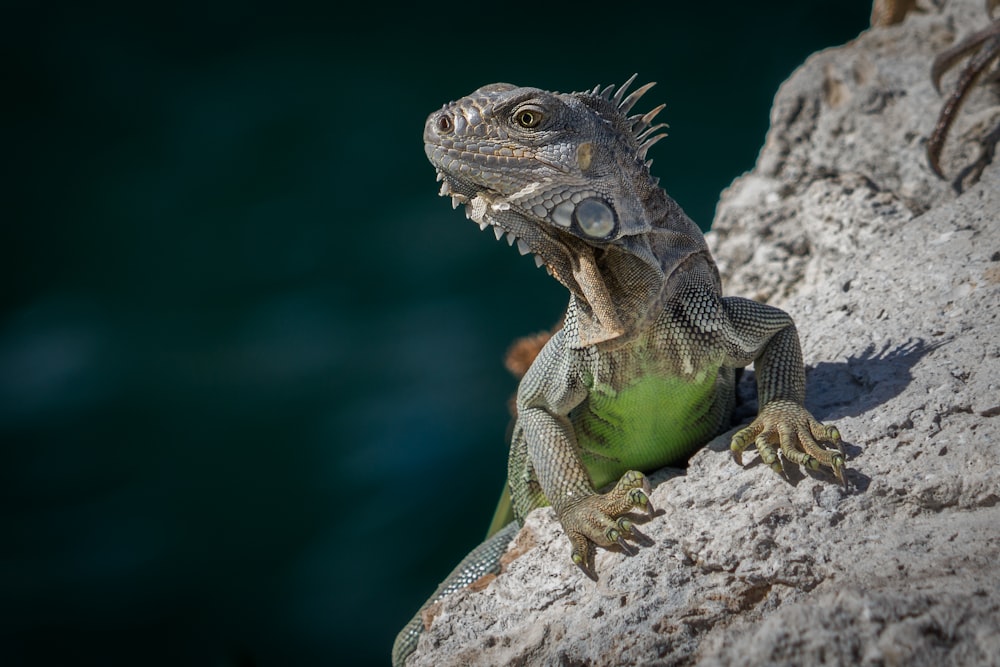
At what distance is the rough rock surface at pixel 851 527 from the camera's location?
172 cm

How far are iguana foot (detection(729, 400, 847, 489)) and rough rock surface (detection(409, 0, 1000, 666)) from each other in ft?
0.21

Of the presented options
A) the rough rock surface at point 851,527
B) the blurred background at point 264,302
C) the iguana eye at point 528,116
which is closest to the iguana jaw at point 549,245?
the iguana eye at point 528,116

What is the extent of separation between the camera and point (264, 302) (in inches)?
213

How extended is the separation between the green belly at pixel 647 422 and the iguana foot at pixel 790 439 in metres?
0.25

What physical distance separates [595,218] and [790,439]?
87 cm

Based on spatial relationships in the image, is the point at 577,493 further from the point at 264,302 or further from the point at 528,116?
the point at 264,302

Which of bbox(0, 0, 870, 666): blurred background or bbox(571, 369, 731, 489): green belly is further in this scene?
bbox(0, 0, 870, 666): blurred background

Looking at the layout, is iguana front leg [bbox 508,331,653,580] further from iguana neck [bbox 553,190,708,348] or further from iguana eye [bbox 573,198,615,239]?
iguana eye [bbox 573,198,615,239]

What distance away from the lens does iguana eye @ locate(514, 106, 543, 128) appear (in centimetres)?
230

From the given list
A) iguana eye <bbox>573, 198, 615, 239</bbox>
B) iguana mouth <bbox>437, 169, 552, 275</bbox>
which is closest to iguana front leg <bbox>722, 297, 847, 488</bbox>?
iguana eye <bbox>573, 198, 615, 239</bbox>

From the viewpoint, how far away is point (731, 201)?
4195 millimetres

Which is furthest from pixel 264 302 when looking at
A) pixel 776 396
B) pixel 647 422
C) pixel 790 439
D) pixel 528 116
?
pixel 790 439

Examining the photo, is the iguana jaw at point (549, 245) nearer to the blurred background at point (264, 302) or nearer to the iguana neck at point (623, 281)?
the iguana neck at point (623, 281)

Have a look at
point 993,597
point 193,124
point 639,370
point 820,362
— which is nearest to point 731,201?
point 820,362
